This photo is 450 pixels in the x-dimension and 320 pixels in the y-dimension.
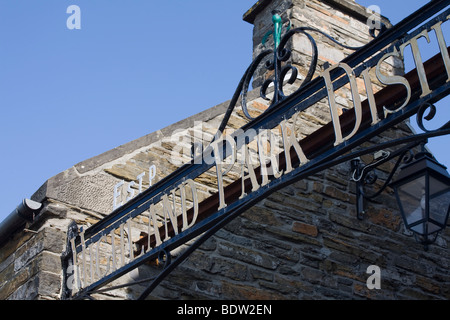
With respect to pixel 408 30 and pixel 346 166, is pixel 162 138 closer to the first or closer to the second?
pixel 346 166

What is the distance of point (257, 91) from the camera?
6.46 m

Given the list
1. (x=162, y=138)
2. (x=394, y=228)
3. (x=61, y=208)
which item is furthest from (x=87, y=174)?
(x=394, y=228)

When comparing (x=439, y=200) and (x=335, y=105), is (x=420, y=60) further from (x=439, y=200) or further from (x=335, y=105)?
(x=439, y=200)

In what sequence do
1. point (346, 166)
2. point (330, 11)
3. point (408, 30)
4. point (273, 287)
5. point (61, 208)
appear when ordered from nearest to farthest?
1. point (408, 30)
2. point (61, 208)
3. point (273, 287)
4. point (346, 166)
5. point (330, 11)

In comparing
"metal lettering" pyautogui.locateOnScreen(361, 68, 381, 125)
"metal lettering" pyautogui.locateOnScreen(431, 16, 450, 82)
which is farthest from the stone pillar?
"metal lettering" pyautogui.locateOnScreen(431, 16, 450, 82)

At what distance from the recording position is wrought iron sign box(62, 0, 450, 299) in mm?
2906

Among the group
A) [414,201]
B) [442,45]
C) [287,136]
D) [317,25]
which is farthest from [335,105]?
[317,25]

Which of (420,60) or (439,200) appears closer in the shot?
(420,60)

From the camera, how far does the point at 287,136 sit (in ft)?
11.2

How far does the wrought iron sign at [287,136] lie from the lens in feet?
9.53

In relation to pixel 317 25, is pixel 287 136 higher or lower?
lower

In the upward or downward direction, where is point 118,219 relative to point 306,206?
downward

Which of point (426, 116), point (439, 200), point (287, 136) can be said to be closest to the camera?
point (426, 116)
